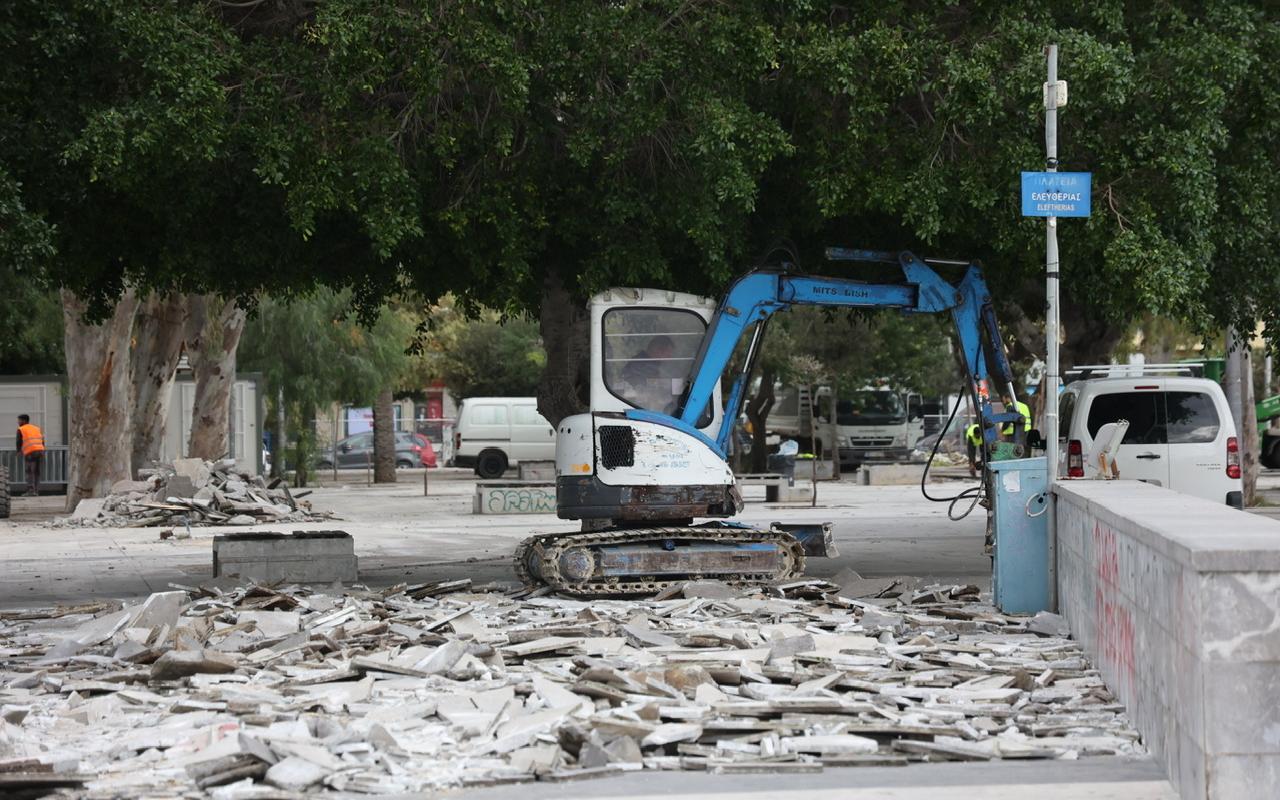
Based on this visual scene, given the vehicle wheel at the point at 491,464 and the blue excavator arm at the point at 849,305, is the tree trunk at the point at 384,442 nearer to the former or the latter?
the vehicle wheel at the point at 491,464

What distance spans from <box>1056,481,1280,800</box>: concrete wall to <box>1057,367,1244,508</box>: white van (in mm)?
9888

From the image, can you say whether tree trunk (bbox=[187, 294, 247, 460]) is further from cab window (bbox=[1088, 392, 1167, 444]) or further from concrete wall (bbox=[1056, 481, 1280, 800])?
concrete wall (bbox=[1056, 481, 1280, 800])

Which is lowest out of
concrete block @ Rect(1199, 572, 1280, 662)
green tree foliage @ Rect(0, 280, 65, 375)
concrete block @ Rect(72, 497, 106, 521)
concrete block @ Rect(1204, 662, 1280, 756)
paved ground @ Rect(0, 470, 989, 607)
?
paved ground @ Rect(0, 470, 989, 607)

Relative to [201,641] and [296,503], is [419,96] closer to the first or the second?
[201,641]

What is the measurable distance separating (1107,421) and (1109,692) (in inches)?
376

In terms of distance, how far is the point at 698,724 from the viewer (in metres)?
8.48

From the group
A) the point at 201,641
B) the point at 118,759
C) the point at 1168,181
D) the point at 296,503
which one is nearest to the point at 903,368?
the point at 296,503

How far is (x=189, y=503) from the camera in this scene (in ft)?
92.0

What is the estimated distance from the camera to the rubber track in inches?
578

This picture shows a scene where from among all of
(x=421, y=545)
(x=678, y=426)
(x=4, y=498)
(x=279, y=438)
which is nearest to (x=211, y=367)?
(x=4, y=498)

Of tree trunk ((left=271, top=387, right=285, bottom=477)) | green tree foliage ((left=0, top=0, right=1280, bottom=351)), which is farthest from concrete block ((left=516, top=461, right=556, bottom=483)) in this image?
green tree foliage ((left=0, top=0, right=1280, bottom=351))

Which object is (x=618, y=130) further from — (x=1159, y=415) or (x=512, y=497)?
(x=512, y=497)

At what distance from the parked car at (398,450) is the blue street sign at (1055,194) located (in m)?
42.3

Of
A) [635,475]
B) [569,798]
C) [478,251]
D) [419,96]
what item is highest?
[419,96]
